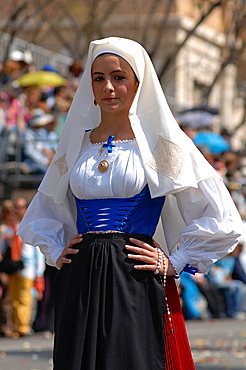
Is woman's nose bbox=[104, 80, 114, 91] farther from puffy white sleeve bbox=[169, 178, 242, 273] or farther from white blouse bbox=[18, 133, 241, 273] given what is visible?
puffy white sleeve bbox=[169, 178, 242, 273]

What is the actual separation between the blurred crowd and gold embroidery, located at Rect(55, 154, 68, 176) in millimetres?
8891

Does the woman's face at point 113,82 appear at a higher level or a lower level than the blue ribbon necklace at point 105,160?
higher

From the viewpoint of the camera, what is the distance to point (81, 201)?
6105 mm

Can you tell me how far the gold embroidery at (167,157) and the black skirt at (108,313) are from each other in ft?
1.09

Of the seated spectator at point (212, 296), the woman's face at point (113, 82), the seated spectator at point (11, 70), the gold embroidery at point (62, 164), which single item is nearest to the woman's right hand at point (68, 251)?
the gold embroidery at point (62, 164)

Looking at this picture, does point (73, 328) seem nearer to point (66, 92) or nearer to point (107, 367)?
point (107, 367)

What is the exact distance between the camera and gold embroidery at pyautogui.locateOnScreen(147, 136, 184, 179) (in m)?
6.05

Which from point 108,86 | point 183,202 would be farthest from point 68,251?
point 108,86

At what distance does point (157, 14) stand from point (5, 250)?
65.7ft

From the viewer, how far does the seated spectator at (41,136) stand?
703 inches

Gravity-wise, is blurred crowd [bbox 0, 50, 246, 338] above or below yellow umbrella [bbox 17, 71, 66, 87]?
below

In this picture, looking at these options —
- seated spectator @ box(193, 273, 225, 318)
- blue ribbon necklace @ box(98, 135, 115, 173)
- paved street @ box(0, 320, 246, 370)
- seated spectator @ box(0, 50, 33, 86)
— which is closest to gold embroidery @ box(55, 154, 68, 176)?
blue ribbon necklace @ box(98, 135, 115, 173)

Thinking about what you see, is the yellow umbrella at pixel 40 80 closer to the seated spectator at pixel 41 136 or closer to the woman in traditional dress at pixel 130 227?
the seated spectator at pixel 41 136

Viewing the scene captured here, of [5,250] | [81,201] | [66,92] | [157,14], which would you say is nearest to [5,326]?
[5,250]
